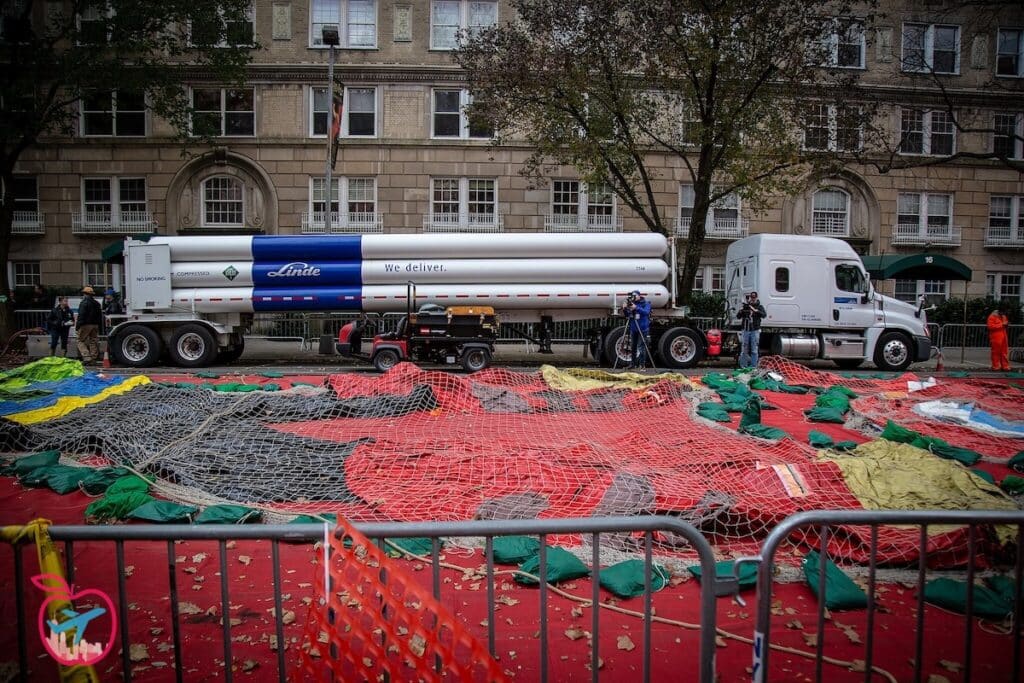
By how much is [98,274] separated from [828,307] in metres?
28.4

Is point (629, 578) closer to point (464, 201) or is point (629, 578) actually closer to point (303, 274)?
point (303, 274)

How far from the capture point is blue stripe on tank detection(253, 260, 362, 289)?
17.6 m

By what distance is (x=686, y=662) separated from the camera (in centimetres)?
336

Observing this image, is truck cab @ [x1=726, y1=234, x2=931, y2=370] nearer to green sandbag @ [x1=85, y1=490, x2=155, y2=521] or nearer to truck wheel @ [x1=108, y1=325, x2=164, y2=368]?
green sandbag @ [x1=85, y1=490, x2=155, y2=521]

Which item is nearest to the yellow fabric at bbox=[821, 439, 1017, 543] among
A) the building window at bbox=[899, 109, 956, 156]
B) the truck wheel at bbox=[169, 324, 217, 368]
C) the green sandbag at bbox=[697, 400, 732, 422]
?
the green sandbag at bbox=[697, 400, 732, 422]

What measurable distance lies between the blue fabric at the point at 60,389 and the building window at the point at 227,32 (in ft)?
54.8

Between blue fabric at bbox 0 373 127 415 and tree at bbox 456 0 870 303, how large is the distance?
13.5 m

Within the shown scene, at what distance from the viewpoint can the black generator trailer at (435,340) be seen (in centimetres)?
1558

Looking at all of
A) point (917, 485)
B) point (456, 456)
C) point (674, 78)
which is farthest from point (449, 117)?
point (917, 485)

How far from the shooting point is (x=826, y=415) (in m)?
9.25

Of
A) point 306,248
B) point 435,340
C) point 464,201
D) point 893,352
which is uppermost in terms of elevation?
point 464,201

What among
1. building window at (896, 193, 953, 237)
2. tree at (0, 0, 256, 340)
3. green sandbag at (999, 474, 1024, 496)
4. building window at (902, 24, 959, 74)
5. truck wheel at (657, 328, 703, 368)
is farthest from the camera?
building window at (896, 193, 953, 237)

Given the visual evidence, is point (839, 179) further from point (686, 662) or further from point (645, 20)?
point (686, 662)

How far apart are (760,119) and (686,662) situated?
19.0 metres
